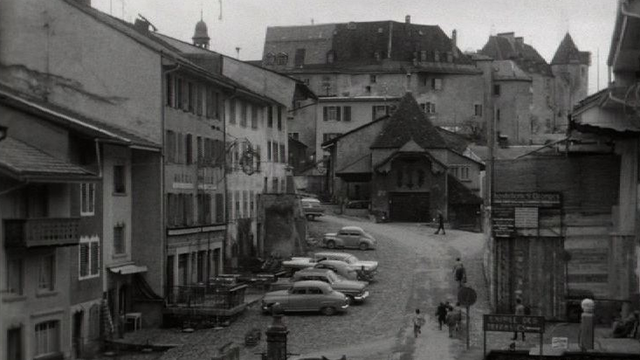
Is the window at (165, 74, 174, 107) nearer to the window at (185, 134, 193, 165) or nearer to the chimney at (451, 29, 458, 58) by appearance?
the window at (185, 134, 193, 165)

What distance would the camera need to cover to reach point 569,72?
16325cm

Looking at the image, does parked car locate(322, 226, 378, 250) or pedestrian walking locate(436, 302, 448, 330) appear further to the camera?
parked car locate(322, 226, 378, 250)

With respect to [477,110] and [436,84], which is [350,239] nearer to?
[436,84]

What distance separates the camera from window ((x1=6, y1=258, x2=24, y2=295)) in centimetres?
3500

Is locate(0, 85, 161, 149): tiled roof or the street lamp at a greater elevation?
locate(0, 85, 161, 149): tiled roof

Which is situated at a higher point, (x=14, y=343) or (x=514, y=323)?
(x=514, y=323)

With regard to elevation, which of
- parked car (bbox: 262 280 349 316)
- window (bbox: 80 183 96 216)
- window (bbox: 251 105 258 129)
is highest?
window (bbox: 251 105 258 129)

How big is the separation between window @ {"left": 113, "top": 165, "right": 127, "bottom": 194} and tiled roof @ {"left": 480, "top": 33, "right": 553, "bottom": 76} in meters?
101

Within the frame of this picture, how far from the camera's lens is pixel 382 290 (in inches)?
2088

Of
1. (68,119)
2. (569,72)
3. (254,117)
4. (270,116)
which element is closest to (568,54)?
(569,72)

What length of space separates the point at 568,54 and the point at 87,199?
5197 inches

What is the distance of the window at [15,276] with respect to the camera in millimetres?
35000

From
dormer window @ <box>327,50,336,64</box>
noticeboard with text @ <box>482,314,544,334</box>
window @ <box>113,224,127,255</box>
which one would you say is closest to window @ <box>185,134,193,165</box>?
window @ <box>113,224,127,255</box>

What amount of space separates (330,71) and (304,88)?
4396cm
